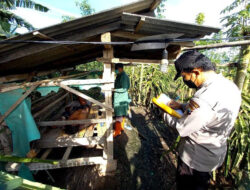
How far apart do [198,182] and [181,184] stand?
0.26 meters

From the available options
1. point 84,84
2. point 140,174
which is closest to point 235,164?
point 140,174

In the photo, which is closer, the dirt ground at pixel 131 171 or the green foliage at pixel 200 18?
the dirt ground at pixel 131 171

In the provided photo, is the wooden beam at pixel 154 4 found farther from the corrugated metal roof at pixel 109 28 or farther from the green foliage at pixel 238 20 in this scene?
the green foliage at pixel 238 20

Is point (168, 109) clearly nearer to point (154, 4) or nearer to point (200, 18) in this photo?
point (154, 4)

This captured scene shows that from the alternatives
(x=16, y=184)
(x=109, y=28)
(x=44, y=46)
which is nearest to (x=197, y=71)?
(x=109, y=28)

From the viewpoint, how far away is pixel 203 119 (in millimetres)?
1218

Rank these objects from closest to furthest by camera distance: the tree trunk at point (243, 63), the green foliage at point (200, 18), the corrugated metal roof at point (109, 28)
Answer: the corrugated metal roof at point (109, 28) → the tree trunk at point (243, 63) → the green foliage at point (200, 18)

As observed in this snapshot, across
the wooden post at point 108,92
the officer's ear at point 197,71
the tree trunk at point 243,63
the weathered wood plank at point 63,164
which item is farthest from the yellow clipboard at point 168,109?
the weathered wood plank at point 63,164

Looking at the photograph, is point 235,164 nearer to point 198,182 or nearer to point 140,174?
point 198,182

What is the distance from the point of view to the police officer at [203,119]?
1249 mm

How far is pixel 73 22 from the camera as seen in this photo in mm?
1667

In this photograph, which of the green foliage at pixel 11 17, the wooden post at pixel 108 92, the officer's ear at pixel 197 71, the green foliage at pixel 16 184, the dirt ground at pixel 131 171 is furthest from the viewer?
the green foliage at pixel 11 17

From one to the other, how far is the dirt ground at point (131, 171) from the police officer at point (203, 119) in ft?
5.54

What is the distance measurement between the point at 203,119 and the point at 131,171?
2927 millimetres
